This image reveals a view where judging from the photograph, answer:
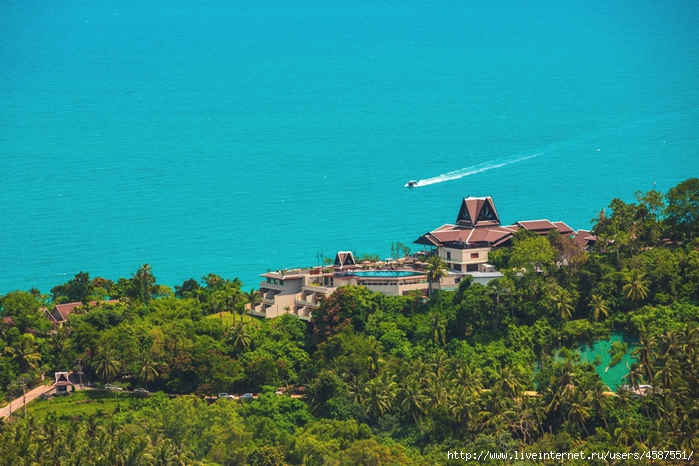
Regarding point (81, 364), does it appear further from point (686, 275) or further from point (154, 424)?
point (686, 275)

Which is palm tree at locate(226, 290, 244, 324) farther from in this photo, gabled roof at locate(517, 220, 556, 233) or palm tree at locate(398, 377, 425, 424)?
palm tree at locate(398, 377, 425, 424)

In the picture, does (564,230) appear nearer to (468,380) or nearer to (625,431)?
(468,380)

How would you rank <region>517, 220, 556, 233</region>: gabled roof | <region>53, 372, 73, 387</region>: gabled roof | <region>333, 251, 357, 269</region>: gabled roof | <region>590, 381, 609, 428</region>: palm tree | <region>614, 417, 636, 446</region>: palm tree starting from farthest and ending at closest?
<region>517, 220, 556, 233</region>: gabled roof < <region>333, 251, 357, 269</region>: gabled roof < <region>53, 372, 73, 387</region>: gabled roof < <region>590, 381, 609, 428</region>: palm tree < <region>614, 417, 636, 446</region>: palm tree

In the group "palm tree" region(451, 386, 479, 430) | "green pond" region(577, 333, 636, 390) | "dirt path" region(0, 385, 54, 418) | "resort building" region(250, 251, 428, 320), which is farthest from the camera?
"resort building" region(250, 251, 428, 320)

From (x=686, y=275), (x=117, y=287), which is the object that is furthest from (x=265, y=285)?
(x=686, y=275)

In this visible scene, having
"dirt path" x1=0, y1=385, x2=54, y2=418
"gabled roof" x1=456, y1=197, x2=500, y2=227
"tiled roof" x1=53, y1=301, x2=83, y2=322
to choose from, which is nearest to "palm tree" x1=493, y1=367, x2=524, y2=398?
"gabled roof" x1=456, y1=197, x2=500, y2=227

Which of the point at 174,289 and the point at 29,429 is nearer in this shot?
the point at 29,429
